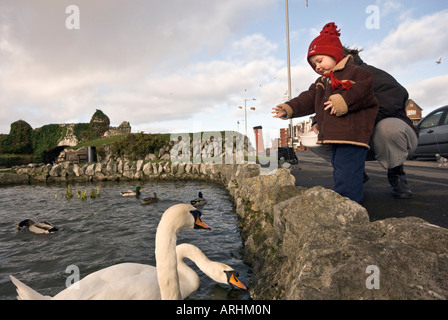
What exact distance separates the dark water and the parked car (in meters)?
9.48

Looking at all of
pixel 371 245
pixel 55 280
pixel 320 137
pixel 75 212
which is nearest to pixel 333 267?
pixel 371 245

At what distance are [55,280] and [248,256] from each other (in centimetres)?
366

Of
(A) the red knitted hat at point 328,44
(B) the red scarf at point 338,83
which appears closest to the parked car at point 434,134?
(A) the red knitted hat at point 328,44

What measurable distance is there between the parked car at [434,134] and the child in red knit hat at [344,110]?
10.6m

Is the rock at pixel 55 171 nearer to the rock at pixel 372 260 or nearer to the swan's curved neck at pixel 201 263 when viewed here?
the swan's curved neck at pixel 201 263

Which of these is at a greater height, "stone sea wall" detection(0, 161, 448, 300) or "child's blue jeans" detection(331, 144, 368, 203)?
"child's blue jeans" detection(331, 144, 368, 203)

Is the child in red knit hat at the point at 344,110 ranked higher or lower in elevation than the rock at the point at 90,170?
higher

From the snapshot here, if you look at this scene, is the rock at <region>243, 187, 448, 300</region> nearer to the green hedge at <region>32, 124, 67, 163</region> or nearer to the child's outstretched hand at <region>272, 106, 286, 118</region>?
the child's outstretched hand at <region>272, 106, 286, 118</region>

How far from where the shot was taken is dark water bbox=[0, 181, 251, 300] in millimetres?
4711

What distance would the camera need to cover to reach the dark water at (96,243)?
4.71 metres

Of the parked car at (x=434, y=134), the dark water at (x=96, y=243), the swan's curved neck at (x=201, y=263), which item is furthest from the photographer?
the parked car at (x=434, y=134)

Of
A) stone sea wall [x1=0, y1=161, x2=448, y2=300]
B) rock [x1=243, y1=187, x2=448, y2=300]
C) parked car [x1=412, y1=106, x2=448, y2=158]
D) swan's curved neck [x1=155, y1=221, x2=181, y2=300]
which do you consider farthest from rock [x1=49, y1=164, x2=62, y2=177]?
parked car [x1=412, y1=106, x2=448, y2=158]

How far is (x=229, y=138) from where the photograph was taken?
101 feet

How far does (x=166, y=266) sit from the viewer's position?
2.56 meters
